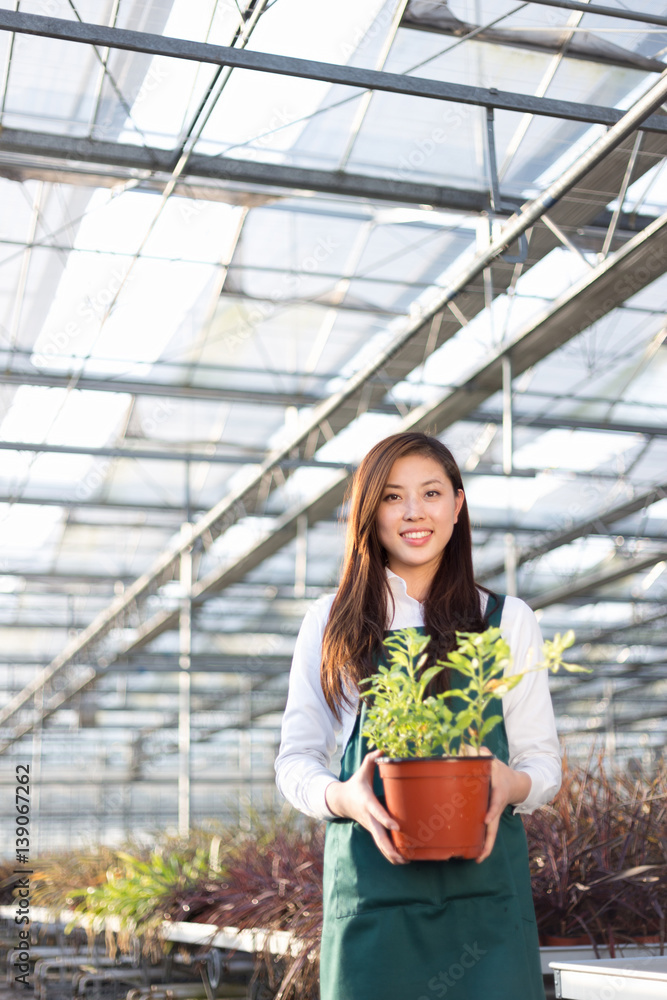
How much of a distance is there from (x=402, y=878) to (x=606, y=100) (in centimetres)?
688

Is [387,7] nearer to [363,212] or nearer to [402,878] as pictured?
[363,212]

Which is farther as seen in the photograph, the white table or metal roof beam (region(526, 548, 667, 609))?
metal roof beam (region(526, 548, 667, 609))

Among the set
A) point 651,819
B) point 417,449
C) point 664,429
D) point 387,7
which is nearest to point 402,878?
point 417,449

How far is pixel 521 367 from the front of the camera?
9.98m

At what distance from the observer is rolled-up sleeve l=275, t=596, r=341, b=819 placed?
1.44 meters

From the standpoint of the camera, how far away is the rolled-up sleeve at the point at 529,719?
4.61 ft

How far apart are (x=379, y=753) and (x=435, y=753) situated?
0.29ft

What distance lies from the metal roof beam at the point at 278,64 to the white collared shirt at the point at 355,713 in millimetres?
4196

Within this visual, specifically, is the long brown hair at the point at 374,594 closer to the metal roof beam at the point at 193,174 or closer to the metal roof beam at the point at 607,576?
the metal roof beam at the point at 193,174

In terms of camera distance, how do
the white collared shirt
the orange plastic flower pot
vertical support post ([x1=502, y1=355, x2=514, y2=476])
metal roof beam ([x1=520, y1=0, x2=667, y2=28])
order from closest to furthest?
the orange plastic flower pot
the white collared shirt
metal roof beam ([x1=520, y1=0, x2=667, y2=28])
vertical support post ([x1=502, y1=355, x2=514, y2=476])

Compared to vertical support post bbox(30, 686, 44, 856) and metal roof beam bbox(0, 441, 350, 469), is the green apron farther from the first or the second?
vertical support post bbox(30, 686, 44, 856)

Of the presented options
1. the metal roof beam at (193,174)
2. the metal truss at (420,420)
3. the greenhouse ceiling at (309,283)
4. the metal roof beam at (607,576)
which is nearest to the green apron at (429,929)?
the greenhouse ceiling at (309,283)

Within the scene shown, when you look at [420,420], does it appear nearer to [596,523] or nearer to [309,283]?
[309,283]

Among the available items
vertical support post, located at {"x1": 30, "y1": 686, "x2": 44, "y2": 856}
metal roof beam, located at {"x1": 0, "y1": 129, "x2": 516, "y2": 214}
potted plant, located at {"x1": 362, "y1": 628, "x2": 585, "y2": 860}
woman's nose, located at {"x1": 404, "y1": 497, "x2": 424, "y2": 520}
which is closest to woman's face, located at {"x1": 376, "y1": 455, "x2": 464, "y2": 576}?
woman's nose, located at {"x1": 404, "y1": 497, "x2": 424, "y2": 520}
